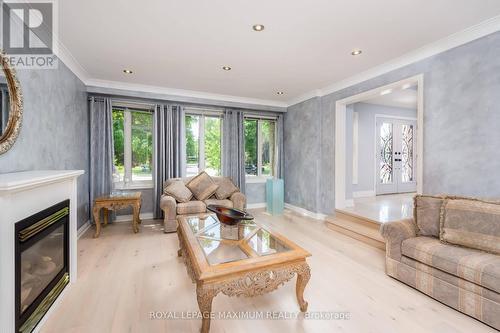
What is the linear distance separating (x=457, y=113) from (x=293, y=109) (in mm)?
3129

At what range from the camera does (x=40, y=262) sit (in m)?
1.77

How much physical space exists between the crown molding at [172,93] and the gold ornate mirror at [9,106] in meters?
2.29

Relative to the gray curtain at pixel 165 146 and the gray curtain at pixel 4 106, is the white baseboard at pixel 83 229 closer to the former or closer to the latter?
the gray curtain at pixel 165 146

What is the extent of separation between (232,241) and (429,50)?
3296 millimetres

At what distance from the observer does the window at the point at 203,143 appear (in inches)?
194

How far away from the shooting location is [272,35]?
8.41 feet

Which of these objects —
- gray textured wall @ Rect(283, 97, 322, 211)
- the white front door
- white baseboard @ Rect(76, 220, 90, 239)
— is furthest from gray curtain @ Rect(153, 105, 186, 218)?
the white front door

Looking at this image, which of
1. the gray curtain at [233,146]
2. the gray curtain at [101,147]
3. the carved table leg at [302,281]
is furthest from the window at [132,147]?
the carved table leg at [302,281]

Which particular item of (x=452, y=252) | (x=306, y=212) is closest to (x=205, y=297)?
(x=452, y=252)

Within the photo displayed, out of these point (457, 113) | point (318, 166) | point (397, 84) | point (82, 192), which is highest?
point (397, 84)

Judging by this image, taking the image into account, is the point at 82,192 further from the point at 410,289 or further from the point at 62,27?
the point at 410,289

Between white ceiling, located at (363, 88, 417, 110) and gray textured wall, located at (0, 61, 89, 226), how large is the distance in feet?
19.1

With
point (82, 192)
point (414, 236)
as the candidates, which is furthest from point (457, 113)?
point (82, 192)

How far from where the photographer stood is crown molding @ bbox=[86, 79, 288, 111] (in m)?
4.00
